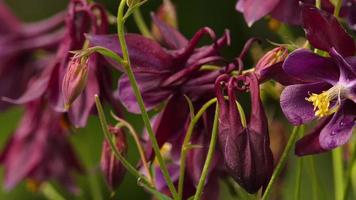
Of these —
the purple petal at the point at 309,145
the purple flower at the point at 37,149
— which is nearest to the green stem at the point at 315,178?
the purple petal at the point at 309,145

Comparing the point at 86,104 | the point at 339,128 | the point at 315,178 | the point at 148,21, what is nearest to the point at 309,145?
the point at 339,128

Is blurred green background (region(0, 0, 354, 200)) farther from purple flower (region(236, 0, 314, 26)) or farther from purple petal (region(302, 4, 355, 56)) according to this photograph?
purple petal (region(302, 4, 355, 56))

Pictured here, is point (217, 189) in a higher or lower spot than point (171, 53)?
lower

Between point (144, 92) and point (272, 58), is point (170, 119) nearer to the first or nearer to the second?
point (144, 92)

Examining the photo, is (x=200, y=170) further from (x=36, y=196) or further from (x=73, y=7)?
(x=36, y=196)

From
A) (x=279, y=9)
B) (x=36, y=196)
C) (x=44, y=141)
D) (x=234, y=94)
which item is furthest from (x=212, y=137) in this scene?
(x=36, y=196)

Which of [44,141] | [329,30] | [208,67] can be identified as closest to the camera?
[329,30]
